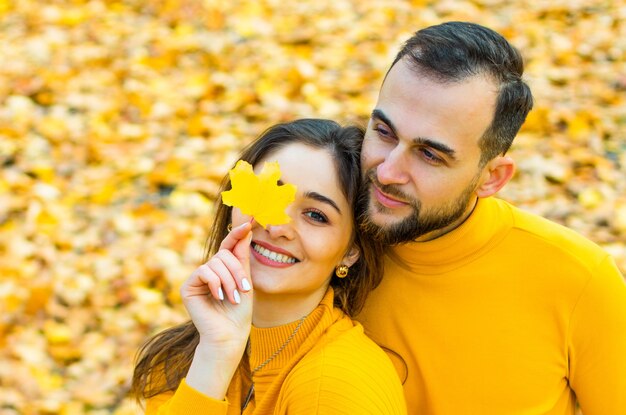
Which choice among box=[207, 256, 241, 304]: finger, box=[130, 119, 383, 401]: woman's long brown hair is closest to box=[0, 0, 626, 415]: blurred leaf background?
box=[130, 119, 383, 401]: woman's long brown hair

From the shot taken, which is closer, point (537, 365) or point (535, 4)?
point (537, 365)

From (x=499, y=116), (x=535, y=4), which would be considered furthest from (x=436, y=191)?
(x=535, y=4)

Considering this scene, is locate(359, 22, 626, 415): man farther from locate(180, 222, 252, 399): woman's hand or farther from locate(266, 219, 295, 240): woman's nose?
locate(180, 222, 252, 399): woman's hand

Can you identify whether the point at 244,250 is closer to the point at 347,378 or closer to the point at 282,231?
the point at 282,231

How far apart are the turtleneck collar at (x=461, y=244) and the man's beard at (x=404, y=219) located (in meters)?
0.06

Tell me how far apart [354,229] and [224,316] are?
0.42m

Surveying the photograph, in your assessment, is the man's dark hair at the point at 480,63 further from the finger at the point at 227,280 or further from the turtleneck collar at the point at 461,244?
the finger at the point at 227,280

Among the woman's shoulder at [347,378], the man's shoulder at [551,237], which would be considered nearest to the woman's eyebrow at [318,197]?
the woman's shoulder at [347,378]

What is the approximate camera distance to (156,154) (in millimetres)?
4137

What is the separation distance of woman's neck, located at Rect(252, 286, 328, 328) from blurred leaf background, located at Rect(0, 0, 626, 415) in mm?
585

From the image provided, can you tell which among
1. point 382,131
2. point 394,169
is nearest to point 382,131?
point 382,131

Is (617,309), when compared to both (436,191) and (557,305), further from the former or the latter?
(436,191)

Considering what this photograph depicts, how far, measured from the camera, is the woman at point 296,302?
6.04 ft

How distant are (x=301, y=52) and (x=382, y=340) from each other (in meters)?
2.95
